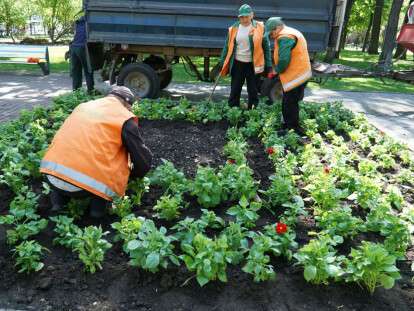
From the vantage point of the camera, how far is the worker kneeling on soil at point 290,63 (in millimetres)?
6566

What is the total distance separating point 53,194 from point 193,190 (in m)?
1.24

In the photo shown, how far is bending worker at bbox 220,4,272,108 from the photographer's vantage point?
7.64m

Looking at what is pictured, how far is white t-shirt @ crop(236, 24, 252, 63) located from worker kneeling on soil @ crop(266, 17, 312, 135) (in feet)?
3.01

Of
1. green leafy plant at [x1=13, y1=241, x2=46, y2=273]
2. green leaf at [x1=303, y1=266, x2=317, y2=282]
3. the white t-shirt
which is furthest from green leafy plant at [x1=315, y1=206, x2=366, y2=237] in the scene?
the white t-shirt

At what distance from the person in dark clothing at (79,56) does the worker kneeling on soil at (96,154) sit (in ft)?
20.1

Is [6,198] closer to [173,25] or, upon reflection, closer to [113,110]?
[113,110]

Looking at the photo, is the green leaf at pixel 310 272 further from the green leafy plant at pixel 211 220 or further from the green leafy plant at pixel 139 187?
the green leafy plant at pixel 139 187

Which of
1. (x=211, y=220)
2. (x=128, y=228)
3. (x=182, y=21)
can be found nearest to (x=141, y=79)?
(x=182, y=21)

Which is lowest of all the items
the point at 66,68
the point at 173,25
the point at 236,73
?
the point at 66,68

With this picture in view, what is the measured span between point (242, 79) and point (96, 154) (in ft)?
16.5

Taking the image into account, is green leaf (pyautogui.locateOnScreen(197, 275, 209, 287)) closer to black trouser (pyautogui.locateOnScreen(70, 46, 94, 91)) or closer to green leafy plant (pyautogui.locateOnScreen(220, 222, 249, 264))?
green leafy plant (pyautogui.locateOnScreen(220, 222, 249, 264))

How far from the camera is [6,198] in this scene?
14.0 ft

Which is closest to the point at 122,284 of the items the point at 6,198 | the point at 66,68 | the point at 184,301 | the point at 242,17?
the point at 184,301

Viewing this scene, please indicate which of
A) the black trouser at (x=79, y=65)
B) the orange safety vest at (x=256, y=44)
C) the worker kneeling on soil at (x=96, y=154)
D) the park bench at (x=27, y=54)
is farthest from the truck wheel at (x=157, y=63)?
the worker kneeling on soil at (x=96, y=154)
